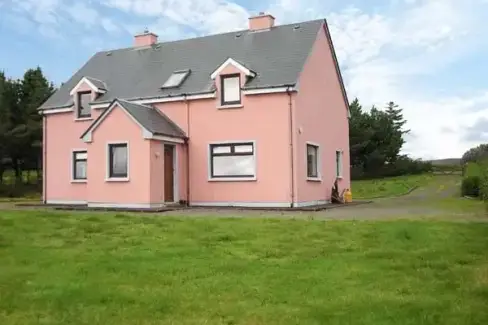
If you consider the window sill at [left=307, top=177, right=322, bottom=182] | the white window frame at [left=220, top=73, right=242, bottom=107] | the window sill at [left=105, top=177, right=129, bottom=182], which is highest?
the white window frame at [left=220, top=73, right=242, bottom=107]

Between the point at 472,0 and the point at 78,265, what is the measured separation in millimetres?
8962

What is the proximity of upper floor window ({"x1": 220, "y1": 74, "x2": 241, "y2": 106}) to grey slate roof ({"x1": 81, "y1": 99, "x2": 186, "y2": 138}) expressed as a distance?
233 centimetres

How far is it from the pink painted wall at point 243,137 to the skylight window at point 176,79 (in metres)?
0.94

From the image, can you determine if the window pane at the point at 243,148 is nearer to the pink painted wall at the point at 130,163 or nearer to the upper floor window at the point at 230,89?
the upper floor window at the point at 230,89

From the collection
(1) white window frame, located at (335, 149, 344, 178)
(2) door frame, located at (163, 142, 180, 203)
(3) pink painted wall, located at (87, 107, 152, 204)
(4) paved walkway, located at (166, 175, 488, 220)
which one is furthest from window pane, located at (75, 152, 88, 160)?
(1) white window frame, located at (335, 149, 344, 178)

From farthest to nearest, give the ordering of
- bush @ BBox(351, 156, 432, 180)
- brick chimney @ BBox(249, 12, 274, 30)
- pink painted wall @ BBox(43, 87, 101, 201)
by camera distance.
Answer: bush @ BBox(351, 156, 432, 180), pink painted wall @ BBox(43, 87, 101, 201), brick chimney @ BBox(249, 12, 274, 30)

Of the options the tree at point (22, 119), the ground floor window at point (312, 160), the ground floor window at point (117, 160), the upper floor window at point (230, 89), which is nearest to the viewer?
the ground floor window at point (117, 160)

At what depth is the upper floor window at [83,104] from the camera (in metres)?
25.7

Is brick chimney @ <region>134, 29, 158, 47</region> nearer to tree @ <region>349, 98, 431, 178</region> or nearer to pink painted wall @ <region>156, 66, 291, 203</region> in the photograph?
pink painted wall @ <region>156, 66, 291, 203</region>

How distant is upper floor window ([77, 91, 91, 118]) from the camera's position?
2570cm

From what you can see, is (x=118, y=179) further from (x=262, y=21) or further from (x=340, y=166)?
(x=340, y=166)

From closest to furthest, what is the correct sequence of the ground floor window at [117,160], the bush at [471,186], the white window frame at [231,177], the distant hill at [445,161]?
1. the ground floor window at [117,160]
2. the white window frame at [231,177]
3. the bush at [471,186]
4. the distant hill at [445,161]

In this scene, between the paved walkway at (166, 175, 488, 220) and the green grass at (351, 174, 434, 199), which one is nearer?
the paved walkway at (166, 175, 488, 220)

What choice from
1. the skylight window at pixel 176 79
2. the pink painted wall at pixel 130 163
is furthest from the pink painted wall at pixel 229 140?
the skylight window at pixel 176 79
